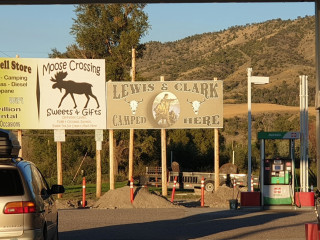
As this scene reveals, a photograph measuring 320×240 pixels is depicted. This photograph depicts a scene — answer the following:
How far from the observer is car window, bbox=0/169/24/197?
11.5m

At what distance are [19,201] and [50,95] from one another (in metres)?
27.8

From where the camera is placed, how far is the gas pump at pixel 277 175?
91.8 ft

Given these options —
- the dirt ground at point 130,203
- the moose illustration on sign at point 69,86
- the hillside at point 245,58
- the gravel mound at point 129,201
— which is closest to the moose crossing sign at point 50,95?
the moose illustration on sign at point 69,86

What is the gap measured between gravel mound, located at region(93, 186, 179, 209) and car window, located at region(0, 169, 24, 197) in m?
19.9

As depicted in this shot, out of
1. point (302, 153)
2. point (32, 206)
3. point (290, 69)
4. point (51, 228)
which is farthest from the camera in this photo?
point (290, 69)

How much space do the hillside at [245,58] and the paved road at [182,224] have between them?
7694 cm

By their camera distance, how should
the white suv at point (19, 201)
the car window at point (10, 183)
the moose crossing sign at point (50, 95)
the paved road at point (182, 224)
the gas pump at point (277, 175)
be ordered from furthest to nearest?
1. the moose crossing sign at point (50, 95)
2. the gas pump at point (277, 175)
3. the paved road at point (182, 224)
4. the car window at point (10, 183)
5. the white suv at point (19, 201)

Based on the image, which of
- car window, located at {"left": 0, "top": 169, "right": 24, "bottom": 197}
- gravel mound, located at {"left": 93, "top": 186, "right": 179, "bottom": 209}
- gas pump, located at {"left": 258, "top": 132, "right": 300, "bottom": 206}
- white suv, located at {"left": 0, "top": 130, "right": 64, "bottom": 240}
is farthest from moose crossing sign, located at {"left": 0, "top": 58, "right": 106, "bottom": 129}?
car window, located at {"left": 0, "top": 169, "right": 24, "bottom": 197}

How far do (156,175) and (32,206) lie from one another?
36902 mm

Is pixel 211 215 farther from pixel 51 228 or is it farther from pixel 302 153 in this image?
pixel 51 228

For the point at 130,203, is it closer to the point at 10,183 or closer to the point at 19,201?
the point at 10,183

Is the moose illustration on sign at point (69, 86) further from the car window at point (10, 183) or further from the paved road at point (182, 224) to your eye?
the car window at point (10, 183)

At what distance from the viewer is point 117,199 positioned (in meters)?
32.7

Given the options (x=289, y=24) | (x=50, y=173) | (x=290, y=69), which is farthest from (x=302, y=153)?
(x=289, y=24)
